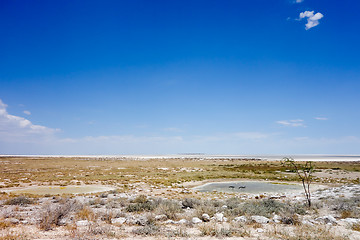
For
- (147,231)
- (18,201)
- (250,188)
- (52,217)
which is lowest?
(250,188)

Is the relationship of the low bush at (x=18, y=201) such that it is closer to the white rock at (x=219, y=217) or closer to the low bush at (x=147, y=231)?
the low bush at (x=147, y=231)

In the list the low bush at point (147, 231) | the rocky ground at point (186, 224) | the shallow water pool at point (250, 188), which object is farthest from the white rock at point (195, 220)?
the shallow water pool at point (250, 188)

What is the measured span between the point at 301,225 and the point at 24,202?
55.3 ft

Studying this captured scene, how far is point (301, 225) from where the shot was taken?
9.31m

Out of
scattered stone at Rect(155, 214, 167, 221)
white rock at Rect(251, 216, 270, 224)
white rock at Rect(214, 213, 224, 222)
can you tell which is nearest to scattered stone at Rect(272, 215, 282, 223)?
white rock at Rect(251, 216, 270, 224)

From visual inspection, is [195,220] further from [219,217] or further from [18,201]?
[18,201]

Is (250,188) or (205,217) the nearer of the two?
(205,217)

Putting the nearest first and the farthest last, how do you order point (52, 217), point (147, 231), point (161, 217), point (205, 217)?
1. point (147, 231)
2. point (52, 217)
3. point (205, 217)
4. point (161, 217)

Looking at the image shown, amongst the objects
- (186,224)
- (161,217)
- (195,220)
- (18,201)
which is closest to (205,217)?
(195,220)

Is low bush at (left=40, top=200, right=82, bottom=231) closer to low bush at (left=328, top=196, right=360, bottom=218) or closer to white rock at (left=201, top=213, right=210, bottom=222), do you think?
white rock at (left=201, top=213, right=210, bottom=222)

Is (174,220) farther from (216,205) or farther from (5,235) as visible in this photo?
(5,235)

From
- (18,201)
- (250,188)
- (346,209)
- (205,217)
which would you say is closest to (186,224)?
(205,217)

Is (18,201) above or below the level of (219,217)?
below

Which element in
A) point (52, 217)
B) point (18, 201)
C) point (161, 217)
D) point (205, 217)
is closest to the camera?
point (52, 217)
